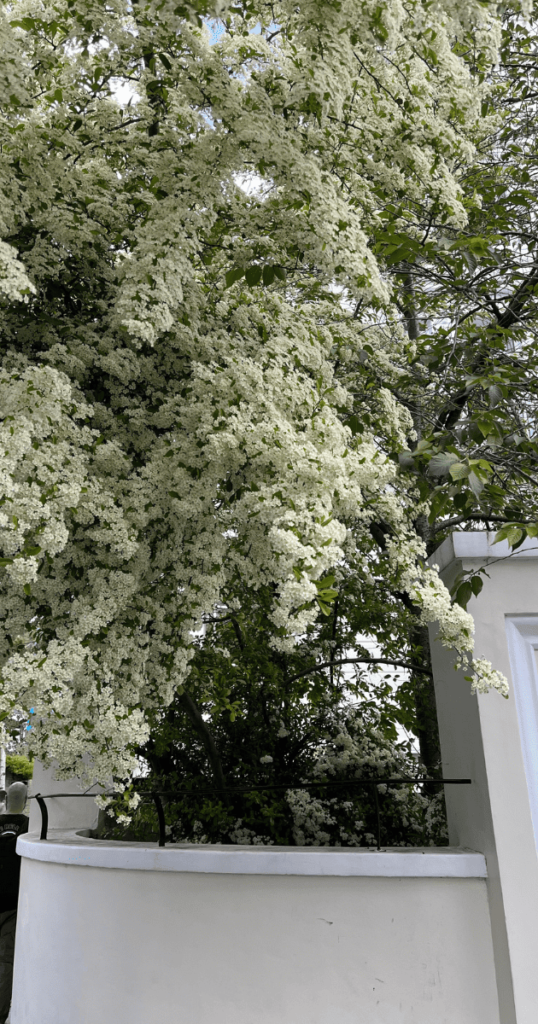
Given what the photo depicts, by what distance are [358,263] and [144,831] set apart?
13.5 ft

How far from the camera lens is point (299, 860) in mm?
3426

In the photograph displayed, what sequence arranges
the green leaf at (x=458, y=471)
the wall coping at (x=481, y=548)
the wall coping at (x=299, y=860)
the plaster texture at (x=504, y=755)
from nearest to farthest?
the green leaf at (x=458, y=471) < the plaster texture at (x=504, y=755) < the wall coping at (x=299, y=860) < the wall coping at (x=481, y=548)

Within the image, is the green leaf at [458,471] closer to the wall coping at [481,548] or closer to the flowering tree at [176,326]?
the flowering tree at [176,326]

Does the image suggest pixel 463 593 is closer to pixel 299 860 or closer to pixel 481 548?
pixel 481 548

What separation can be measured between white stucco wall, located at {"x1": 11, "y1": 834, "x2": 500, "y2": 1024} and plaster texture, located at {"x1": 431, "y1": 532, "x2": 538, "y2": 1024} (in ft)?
0.45

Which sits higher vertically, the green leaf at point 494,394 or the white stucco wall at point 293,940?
the green leaf at point 494,394

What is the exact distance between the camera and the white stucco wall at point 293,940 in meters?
3.31

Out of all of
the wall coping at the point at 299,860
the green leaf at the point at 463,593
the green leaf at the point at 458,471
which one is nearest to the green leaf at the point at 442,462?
the green leaf at the point at 458,471

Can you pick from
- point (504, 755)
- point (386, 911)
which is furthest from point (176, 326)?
point (386, 911)

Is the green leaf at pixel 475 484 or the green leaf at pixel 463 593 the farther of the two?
the green leaf at pixel 463 593

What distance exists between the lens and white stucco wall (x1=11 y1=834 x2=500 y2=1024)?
3307mm

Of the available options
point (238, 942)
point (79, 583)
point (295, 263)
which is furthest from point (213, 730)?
point (295, 263)

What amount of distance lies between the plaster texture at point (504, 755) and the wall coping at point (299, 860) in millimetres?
149

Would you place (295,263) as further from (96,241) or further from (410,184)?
(96,241)
